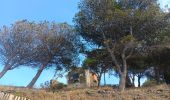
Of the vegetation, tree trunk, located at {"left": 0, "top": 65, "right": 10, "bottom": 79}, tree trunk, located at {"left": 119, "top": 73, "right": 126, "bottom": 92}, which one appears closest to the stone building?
the vegetation

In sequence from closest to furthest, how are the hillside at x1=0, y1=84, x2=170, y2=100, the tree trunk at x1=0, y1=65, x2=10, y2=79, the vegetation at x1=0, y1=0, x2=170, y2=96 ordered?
1. the hillside at x1=0, y1=84, x2=170, y2=100
2. the vegetation at x1=0, y1=0, x2=170, y2=96
3. the tree trunk at x1=0, y1=65, x2=10, y2=79

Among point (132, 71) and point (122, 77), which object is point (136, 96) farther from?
point (132, 71)

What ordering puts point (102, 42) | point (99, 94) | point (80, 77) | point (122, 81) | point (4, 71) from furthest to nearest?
point (80, 77), point (4, 71), point (102, 42), point (122, 81), point (99, 94)

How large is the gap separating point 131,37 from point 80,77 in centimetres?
1247

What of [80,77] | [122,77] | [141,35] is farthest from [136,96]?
[80,77]

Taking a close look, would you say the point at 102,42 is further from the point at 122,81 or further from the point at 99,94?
the point at 99,94

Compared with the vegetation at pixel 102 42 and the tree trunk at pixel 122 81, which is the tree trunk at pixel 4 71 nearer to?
the vegetation at pixel 102 42

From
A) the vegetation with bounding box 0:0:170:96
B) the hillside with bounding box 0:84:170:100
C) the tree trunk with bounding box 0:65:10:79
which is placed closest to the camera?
the hillside with bounding box 0:84:170:100

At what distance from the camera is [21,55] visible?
1585 inches

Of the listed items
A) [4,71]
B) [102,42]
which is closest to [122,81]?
[102,42]

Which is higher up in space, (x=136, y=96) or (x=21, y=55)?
(x=21, y=55)

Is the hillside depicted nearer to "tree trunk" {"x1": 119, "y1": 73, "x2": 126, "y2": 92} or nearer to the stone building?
"tree trunk" {"x1": 119, "y1": 73, "x2": 126, "y2": 92}

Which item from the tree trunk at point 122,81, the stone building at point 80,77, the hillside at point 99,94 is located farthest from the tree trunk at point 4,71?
the tree trunk at point 122,81

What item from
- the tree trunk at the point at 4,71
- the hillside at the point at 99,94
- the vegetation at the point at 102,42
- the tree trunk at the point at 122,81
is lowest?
the hillside at the point at 99,94
